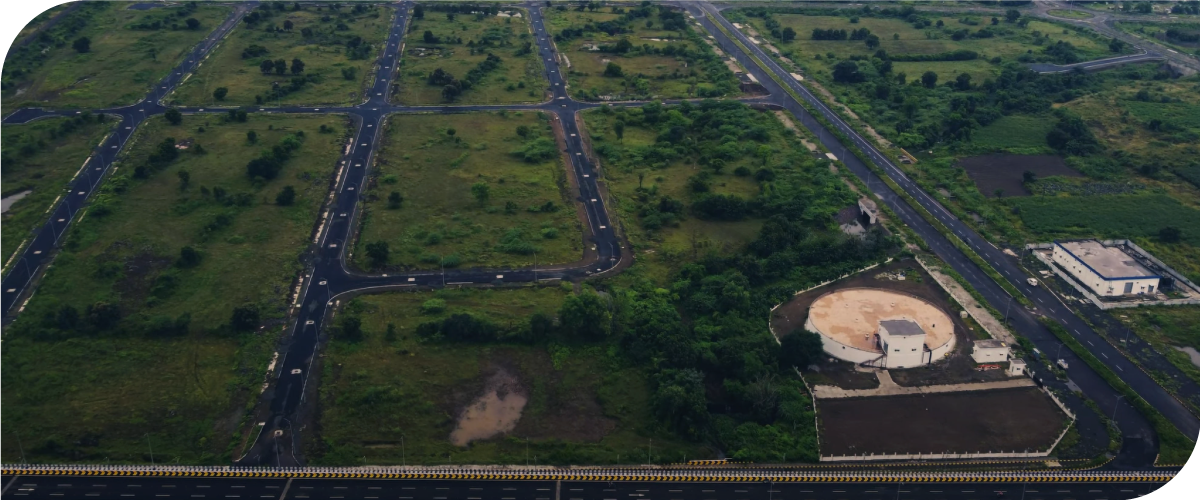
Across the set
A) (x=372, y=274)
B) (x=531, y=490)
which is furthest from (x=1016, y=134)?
(x=531, y=490)

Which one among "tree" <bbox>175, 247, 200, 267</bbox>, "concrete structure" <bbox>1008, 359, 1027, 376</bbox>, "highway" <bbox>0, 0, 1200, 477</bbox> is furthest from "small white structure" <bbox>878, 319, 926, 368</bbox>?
"tree" <bbox>175, 247, 200, 267</bbox>

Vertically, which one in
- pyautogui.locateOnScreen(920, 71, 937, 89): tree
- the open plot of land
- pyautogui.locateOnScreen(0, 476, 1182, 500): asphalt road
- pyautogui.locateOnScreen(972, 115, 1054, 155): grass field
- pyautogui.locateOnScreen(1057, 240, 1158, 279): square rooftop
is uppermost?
pyautogui.locateOnScreen(920, 71, 937, 89): tree

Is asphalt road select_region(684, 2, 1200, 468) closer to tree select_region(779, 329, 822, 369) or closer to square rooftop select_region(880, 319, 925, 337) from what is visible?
square rooftop select_region(880, 319, 925, 337)

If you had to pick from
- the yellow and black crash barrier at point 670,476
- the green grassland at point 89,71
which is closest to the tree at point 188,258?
the yellow and black crash barrier at point 670,476

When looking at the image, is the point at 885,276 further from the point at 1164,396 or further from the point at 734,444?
the point at 734,444

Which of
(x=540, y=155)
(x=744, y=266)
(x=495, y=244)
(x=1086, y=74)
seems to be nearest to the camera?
(x=744, y=266)

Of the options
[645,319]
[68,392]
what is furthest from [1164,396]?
[68,392]

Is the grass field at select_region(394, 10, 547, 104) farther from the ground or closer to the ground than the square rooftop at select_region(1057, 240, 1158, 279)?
farther from the ground

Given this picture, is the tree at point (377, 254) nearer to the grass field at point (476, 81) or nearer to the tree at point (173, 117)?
the tree at point (173, 117)
